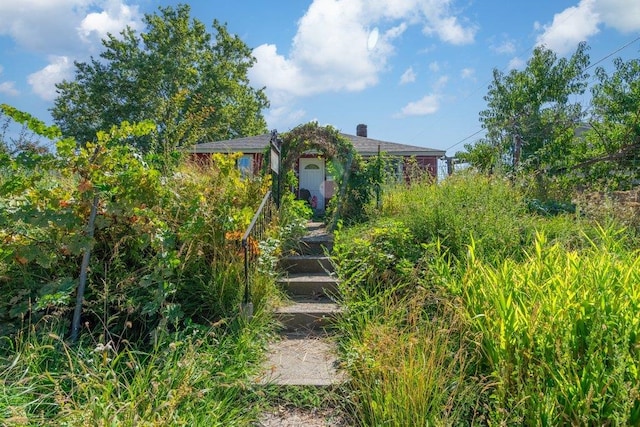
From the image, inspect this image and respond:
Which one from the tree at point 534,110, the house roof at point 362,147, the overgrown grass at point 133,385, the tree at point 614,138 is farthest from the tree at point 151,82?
the overgrown grass at point 133,385

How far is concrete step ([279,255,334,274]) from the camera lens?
5.00 m

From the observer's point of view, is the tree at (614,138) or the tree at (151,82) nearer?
the tree at (614,138)

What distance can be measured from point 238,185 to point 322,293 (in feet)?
4.85

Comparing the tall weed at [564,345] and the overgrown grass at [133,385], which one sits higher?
the tall weed at [564,345]

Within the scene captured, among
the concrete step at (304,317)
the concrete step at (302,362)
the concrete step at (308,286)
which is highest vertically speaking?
the concrete step at (308,286)

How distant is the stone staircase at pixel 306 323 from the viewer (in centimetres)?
301

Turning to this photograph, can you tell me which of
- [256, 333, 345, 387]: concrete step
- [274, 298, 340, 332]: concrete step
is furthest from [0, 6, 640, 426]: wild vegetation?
[274, 298, 340, 332]: concrete step

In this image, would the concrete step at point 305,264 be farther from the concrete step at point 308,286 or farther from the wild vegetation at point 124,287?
the wild vegetation at point 124,287

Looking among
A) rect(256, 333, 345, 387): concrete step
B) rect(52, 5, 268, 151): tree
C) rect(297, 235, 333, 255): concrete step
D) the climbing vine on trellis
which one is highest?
rect(52, 5, 268, 151): tree

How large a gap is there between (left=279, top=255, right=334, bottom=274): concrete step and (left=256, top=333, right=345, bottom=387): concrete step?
4.18 feet

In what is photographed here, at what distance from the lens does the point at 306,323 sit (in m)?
3.94

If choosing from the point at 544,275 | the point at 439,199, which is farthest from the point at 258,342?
the point at 439,199

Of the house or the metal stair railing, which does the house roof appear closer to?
the house

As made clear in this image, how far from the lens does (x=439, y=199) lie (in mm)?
5051
